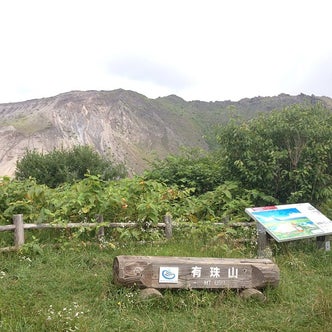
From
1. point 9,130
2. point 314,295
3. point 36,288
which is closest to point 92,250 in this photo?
point 36,288

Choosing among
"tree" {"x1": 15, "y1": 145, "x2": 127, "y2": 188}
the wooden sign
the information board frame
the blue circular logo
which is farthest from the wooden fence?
"tree" {"x1": 15, "y1": 145, "x2": 127, "y2": 188}

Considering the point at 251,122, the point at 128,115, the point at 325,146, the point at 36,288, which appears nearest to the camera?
the point at 36,288

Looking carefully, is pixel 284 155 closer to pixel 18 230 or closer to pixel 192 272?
pixel 192 272

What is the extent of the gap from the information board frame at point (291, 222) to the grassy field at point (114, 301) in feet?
2.07

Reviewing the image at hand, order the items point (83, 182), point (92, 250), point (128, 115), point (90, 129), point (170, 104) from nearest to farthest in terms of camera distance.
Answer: point (92, 250) → point (83, 182) → point (90, 129) → point (128, 115) → point (170, 104)

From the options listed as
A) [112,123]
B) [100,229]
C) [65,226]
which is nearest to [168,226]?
[100,229]

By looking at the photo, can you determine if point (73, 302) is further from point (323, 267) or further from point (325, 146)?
point (325, 146)

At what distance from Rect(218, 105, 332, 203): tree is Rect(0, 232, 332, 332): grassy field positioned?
119 inches

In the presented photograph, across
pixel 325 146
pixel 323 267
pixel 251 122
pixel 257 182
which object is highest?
pixel 251 122

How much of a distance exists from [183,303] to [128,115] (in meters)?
99.1

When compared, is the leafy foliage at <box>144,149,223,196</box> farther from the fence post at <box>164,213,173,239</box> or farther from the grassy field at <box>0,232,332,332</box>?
the grassy field at <box>0,232,332,332</box>

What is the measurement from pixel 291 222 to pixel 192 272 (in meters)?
2.85

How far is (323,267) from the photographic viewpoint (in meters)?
6.56

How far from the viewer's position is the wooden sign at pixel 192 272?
484 cm
